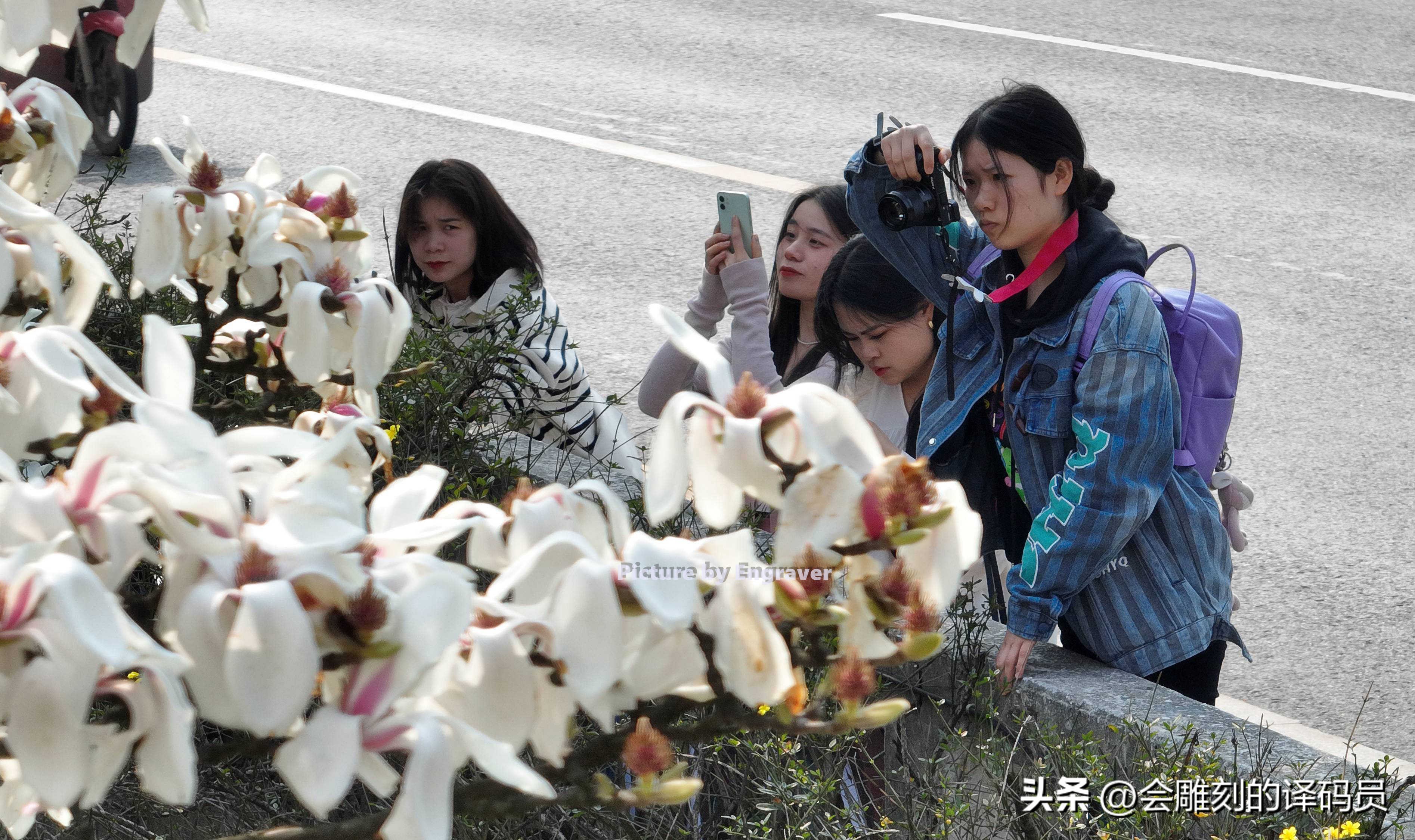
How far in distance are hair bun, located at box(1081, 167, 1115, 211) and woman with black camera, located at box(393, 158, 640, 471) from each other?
114cm

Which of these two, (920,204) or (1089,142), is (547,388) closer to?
(920,204)

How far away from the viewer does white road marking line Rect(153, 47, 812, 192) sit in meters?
7.03

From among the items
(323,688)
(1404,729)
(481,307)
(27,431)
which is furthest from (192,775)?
(1404,729)

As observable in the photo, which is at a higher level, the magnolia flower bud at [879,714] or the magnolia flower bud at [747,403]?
the magnolia flower bud at [747,403]

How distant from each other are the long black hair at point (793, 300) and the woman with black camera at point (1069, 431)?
2.42ft

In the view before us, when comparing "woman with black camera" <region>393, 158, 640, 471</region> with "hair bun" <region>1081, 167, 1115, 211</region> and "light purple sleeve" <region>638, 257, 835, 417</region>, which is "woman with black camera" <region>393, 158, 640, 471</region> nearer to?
"light purple sleeve" <region>638, 257, 835, 417</region>

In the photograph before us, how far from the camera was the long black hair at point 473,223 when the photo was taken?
3.63m

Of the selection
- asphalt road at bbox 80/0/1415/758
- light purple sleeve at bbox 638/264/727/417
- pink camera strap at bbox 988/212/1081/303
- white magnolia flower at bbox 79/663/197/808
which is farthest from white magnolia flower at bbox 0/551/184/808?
asphalt road at bbox 80/0/1415/758

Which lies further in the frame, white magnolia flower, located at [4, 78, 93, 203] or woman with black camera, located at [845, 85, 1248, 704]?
woman with black camera, located at [845, 85, 1248, 704]

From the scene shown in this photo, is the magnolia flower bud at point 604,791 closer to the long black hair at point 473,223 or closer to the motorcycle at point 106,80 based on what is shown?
the long black hair at point 473,223

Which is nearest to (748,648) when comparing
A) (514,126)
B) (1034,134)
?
(1034,134)

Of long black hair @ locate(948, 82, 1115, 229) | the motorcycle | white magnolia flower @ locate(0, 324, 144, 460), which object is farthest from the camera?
the motorcycle

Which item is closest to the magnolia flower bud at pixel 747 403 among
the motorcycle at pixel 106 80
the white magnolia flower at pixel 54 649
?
the white magnolia flower at pixel 54 649

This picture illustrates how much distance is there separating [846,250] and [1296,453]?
2.36 meters
